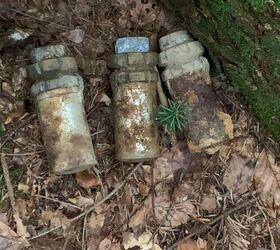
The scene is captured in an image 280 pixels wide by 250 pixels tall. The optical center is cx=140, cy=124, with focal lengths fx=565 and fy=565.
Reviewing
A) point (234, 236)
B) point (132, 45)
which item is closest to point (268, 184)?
point (234, 236)

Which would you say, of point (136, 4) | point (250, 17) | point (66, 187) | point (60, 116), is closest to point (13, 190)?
point (66, 187)

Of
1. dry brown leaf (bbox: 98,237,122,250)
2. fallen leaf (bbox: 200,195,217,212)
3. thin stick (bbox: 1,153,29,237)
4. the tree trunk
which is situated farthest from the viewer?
fallen leaf (bbox: 200,195,217,212)

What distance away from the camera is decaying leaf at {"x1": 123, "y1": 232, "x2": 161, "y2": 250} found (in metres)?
2.97

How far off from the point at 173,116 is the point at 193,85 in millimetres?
206

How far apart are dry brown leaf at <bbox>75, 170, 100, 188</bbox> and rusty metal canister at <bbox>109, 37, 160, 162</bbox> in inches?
7.4

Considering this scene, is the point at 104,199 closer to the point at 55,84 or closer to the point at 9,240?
the point at 9,240

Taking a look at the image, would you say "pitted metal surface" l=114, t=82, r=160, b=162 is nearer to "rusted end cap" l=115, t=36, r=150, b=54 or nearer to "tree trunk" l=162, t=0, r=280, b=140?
"rusted end cap" l=115, t=36, r=150, b=54

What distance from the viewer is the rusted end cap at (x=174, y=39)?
2908mm

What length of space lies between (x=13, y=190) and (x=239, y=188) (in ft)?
3.97

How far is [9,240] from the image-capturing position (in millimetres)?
Result: 2803

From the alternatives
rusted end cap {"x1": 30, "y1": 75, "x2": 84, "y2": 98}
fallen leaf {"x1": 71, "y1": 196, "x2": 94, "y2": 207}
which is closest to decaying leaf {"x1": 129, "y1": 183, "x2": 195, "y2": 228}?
fallen leaf {"x1": 71, "y1": 196, "x2": 94, "y2": 207}

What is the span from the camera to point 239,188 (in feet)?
10.2

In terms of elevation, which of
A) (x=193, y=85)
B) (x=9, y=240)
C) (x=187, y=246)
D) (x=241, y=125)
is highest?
(x=193, y=85)

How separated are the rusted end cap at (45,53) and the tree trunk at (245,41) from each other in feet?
2.05
